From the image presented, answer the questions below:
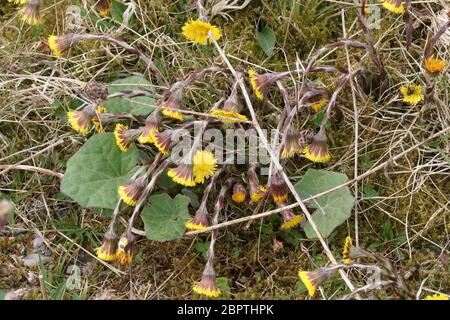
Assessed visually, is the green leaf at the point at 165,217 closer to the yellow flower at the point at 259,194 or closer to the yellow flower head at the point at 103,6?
the yellow flower at the point at 259,194

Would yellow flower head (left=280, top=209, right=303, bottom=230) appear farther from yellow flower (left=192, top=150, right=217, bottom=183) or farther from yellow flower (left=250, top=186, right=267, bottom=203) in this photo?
yellow flower (left=192, top=150, right=217, bottom=183)

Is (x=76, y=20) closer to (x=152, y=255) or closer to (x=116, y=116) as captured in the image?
(x=116, y=116)

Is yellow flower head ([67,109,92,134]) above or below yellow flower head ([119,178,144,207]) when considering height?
above

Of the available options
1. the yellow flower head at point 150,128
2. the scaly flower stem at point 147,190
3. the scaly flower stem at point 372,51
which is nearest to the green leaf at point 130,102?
the yellow flower head at point 150,128

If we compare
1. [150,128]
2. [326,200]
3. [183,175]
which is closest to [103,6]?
[150,128]

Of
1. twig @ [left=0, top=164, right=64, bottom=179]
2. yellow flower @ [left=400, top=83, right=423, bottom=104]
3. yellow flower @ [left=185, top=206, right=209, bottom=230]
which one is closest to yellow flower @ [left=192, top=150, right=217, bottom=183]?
yellow flower @ [left=185, top=206, right=209, bottom=230]

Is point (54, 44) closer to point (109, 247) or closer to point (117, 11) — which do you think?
point (117, 11)
